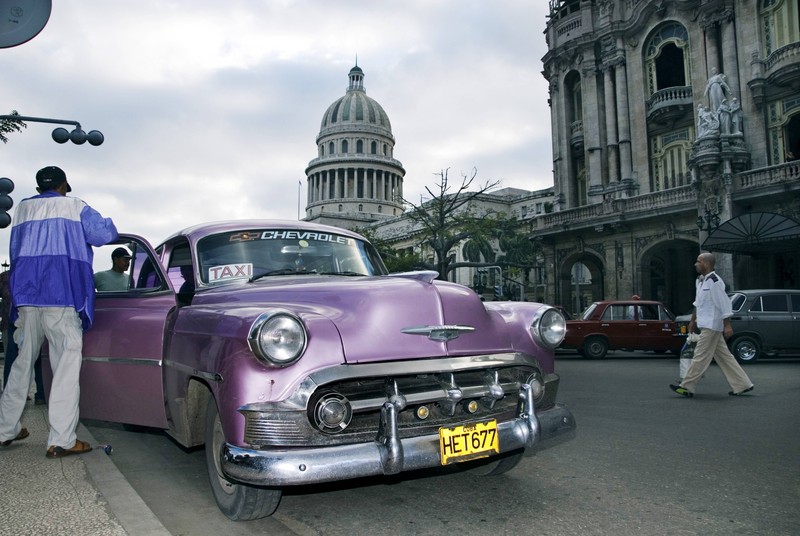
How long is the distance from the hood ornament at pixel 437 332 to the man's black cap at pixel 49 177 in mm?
3038

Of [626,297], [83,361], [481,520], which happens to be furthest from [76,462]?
[626,297]

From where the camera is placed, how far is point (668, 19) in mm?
30969

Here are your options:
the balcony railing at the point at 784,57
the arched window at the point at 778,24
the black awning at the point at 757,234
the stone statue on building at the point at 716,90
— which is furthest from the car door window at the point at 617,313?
the arched window at the point at 778,24

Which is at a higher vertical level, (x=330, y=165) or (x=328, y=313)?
(x=330, y=165)

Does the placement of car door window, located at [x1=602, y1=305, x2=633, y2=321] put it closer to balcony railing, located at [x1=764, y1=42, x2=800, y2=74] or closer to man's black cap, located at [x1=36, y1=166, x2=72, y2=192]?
balcony railing, located at [x1=764, y1=42, x2=800, y2=74]

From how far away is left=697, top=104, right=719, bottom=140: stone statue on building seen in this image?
26.2 m

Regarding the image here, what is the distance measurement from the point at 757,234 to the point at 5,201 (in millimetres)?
21684

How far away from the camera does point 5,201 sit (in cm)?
1137

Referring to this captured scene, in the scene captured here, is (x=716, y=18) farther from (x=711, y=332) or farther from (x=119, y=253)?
(x=119, y=253)

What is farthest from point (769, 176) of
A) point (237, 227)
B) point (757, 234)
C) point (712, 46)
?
point (237, 227)

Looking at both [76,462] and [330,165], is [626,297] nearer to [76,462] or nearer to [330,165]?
[76,462]

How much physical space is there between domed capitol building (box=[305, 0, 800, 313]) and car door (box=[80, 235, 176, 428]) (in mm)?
22305

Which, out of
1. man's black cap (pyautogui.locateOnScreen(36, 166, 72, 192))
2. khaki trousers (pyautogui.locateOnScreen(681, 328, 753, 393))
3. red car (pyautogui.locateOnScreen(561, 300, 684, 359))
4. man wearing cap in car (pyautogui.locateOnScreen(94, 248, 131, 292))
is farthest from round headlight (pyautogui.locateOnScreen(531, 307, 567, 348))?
red car (pyautogui.locateOnScreen(561, 300, 684, 359))

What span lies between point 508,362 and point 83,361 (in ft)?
9.99
